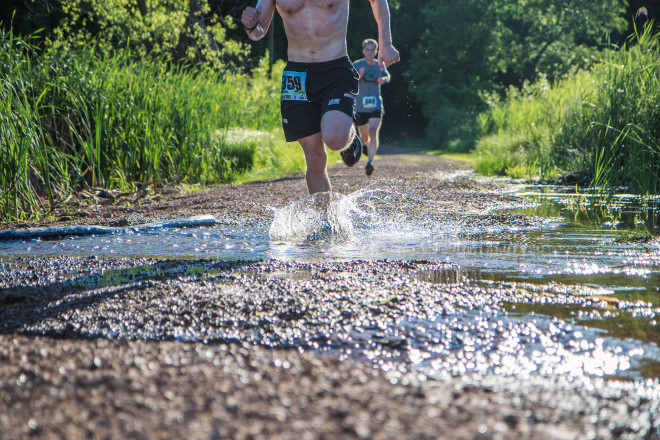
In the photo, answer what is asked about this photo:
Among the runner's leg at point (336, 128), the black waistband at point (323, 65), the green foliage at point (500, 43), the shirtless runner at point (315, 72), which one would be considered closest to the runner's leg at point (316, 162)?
the shirtless runner at point (315, 72)

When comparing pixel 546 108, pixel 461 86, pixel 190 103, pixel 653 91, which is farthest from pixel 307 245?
pixel 461 86

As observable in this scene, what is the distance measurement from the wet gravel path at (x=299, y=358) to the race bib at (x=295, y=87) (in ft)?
5.92

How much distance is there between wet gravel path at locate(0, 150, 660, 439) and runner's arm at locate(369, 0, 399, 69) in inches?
71.3

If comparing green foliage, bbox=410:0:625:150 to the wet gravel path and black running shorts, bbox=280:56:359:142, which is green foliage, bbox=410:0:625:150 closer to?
black running shorts, bbox=280:56:359:142

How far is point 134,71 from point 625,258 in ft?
22.6

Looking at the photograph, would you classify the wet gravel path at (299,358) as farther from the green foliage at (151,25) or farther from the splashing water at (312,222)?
the green foliage at (151,25)

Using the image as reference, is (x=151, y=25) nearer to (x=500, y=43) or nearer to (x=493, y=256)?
(x=493, y=256)

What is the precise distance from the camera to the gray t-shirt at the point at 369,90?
A: 10984mm

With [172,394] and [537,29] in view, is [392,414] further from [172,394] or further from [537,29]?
[537,29]

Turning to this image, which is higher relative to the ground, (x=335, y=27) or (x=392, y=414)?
(x=335, y=27)

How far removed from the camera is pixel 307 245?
4277mm

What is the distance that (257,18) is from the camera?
4.74 metres

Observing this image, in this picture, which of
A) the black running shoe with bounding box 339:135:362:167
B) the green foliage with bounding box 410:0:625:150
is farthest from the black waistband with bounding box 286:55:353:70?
the green foliage with bounding box 410:0:625:150

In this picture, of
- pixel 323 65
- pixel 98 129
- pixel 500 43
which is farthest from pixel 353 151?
pixel 500 43
